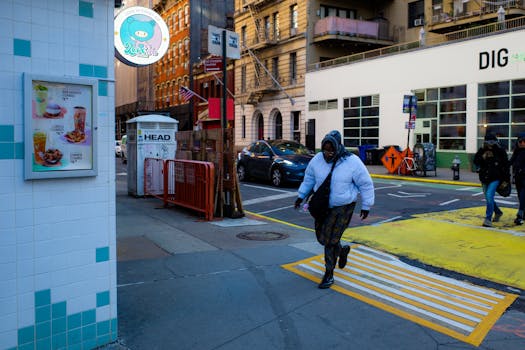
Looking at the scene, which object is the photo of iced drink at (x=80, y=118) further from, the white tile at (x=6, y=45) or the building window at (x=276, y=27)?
the building window at (x=276, y=27)

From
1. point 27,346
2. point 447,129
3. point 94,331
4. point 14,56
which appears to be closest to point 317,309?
point 94,331

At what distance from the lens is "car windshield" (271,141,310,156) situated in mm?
17016

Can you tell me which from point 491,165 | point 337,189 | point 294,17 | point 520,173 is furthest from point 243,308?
point 294,17

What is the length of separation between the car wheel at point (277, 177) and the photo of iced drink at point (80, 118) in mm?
12654

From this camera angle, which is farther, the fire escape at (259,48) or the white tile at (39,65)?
the fire escape at (259,48)

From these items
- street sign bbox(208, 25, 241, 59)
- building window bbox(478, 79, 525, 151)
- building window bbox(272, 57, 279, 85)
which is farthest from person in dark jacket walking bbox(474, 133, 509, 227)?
building window bbox(272, 57, 279, 85)

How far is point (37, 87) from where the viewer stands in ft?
11.3

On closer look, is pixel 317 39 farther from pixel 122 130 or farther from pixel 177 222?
pixel 122 130

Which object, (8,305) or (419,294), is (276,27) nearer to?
(419,294)

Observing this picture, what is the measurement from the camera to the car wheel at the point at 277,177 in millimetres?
16250

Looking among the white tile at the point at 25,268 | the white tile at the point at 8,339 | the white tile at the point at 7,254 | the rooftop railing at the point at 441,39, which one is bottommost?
the white tile at the point at 8,339

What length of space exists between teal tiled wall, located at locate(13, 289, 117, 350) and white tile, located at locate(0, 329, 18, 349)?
0.03m

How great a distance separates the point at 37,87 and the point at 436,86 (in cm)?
2503

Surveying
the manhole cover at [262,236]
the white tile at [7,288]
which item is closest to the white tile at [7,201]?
the white tile at [7,288]
